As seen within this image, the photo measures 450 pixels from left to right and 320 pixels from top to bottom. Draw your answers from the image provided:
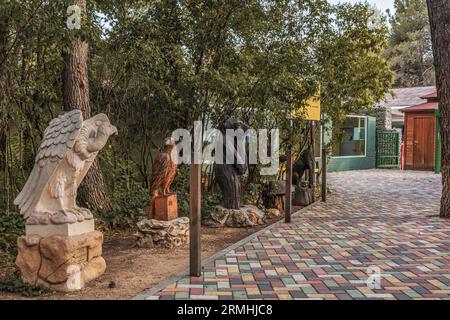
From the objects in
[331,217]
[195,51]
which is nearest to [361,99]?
[331,217]

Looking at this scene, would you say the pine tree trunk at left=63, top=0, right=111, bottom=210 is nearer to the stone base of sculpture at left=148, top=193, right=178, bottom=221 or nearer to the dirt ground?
the dirt ground

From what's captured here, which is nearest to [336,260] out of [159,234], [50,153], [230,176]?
[159,234]

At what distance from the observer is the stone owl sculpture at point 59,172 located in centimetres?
429

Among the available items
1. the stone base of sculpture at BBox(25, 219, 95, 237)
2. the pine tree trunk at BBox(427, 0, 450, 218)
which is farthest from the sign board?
the stone base of sculpture at BBox(25, 219, 95, 237)

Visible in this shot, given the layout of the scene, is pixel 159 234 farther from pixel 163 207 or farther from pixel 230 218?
pixel 230 218

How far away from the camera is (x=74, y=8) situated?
5414 millimetres

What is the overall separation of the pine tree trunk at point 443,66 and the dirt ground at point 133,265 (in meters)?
3.54

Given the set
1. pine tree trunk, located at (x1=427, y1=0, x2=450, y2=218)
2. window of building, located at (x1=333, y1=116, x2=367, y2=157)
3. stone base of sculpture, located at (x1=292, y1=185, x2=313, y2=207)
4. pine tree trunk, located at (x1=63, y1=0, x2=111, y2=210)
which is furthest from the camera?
window of building, located at (x1=333, y1=116, x2=367, y2=157)

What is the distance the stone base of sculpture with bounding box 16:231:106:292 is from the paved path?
71 centimetres

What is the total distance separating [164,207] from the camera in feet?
20.5

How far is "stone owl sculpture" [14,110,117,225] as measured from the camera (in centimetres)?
429

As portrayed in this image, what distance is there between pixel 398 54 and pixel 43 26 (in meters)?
30.7

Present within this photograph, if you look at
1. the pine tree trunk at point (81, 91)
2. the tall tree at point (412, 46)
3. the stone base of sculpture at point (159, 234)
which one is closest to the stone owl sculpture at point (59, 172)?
the stone base of sculpture at point (159, 234)

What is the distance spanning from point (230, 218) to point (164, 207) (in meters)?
1.75
